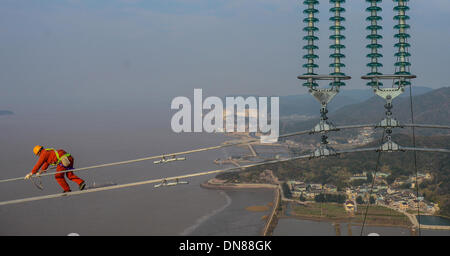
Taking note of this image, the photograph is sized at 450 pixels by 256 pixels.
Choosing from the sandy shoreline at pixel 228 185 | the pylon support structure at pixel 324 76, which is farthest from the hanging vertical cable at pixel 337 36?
the sandy shoreline at pixel 228 185

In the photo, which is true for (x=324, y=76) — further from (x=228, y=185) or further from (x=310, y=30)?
(x=228, y=185)

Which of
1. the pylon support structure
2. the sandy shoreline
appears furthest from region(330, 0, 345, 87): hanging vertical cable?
the sandy shoreline

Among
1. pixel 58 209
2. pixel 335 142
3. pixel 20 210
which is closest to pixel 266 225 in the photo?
pixel 58 209

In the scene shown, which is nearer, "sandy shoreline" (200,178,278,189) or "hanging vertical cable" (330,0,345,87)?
"hanging vertical cable" (330,0,345,87)

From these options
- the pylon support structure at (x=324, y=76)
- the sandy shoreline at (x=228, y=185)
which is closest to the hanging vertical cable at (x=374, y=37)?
the pylon support structure at (x=324, y=76)

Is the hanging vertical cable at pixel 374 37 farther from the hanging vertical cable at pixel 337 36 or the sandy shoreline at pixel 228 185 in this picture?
the sandy shoreline at pixel 228 185

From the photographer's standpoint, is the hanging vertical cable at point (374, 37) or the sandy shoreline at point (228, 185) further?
the sandy shoreline at point (228, 185)

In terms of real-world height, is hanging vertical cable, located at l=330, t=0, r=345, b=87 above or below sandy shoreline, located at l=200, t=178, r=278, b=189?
above

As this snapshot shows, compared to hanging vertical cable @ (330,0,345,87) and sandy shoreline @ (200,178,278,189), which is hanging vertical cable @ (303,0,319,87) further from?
sandy shoreline @ (200,178,278,189)

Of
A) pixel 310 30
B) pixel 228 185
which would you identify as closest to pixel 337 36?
pixel 310 30

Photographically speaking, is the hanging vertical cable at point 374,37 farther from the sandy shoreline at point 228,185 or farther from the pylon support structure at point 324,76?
the sandy shoreline at point 228,185

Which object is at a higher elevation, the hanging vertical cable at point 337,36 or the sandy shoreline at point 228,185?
the hanging vertical cable at point 337,36
